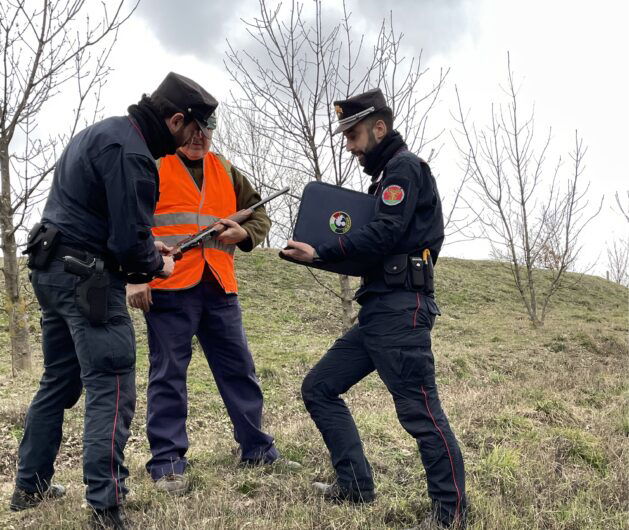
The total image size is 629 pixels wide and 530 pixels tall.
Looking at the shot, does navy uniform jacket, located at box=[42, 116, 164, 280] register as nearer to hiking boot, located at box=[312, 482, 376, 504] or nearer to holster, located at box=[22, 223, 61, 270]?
holster, located at box=[22, 223, 61, 270]

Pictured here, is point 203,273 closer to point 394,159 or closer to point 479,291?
point 394,159

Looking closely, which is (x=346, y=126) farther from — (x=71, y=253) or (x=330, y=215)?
(x=71, y=253)

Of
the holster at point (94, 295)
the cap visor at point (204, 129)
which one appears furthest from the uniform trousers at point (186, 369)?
the cap visor at point (204, 129)

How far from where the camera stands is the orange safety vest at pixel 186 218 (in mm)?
3645

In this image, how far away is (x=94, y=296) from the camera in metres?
2.74

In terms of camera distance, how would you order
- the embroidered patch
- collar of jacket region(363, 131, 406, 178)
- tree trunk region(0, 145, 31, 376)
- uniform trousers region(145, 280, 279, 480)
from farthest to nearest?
tree trunk region(0, 145, 31, 376), uniform trousers region(145, 280, 279, 480), collar of jacket region(363, 131, 406, 178), the embroidered patch

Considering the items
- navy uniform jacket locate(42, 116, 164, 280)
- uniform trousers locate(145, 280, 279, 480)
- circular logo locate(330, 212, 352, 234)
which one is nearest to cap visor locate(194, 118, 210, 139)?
navy uniform jacket locate(42, 116, 164, 280)

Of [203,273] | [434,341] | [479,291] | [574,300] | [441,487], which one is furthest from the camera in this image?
[574,300]

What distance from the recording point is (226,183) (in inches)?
155

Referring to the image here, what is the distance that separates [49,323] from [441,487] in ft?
7.05

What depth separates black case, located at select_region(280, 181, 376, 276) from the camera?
310 centimetres

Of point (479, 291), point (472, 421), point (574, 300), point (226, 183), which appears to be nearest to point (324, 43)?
point (226, 183)

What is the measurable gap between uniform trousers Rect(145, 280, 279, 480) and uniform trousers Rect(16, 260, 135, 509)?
0.65 m

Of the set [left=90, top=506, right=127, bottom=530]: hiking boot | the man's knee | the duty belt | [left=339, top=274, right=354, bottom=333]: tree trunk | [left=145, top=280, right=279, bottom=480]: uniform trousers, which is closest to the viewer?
[left=90, top=506, right=127, bottom=530]: hiking boot
